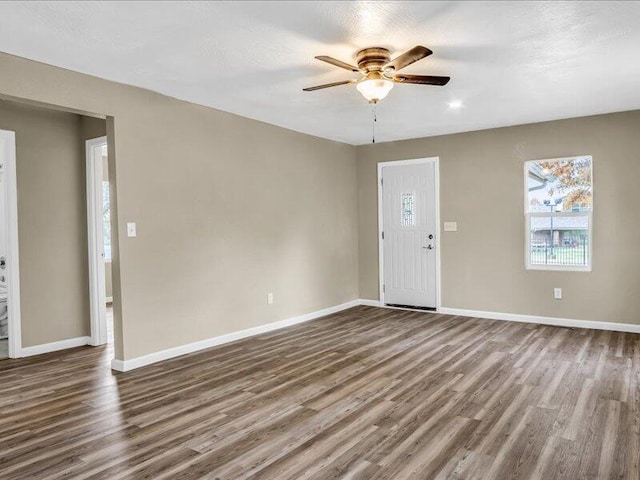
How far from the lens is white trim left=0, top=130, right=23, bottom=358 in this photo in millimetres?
4391

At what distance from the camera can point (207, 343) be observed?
4676 mm

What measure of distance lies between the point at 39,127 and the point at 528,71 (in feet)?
15.4

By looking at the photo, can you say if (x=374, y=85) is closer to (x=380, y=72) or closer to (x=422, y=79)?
(x=380, y=72)

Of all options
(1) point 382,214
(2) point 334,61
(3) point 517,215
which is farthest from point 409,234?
(2) point 334,61

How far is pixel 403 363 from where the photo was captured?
407 cm

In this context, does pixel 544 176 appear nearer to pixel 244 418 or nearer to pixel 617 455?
pixel 617 455

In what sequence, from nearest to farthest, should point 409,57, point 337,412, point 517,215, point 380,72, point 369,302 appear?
point 409,57, point 337,412, point 380,72, point 517,215, point 369,302

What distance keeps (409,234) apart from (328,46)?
12.8 feet

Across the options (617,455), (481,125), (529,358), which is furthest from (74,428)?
(481,125)

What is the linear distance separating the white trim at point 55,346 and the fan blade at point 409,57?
13.9 feet

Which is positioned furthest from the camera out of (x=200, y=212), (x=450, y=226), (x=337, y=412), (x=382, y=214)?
(x=382, y=214)

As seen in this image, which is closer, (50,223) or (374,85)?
(374,85)

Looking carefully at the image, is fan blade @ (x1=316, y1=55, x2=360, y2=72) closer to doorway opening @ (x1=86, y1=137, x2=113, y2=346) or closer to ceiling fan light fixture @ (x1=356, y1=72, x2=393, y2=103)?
ceiling fan light fixture @ (x1=356, y1=72, x2=393, y2=103)

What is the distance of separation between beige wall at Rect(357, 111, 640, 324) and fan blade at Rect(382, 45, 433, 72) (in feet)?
10.2
